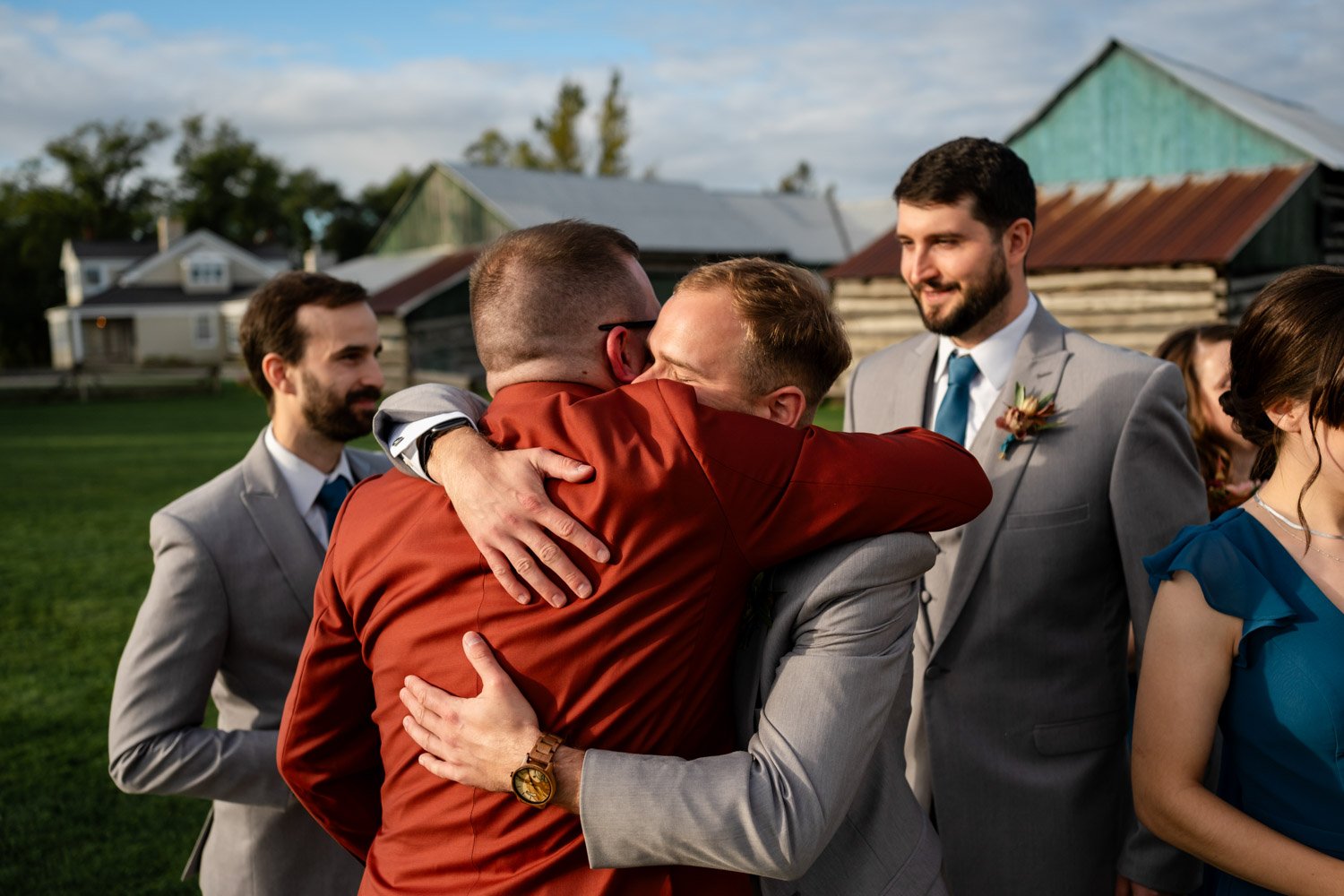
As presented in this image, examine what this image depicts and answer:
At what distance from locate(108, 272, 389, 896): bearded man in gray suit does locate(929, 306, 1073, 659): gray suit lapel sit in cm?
202

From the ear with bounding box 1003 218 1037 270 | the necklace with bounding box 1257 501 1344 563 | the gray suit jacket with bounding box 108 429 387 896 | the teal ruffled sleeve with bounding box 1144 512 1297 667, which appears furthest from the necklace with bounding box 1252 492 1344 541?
the gray suit jacket with bounding box 108 429 387 896

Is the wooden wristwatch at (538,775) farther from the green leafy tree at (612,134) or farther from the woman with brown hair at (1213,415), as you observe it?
the green leafy tree at (612,134)

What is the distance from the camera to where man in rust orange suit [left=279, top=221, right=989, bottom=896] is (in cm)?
186

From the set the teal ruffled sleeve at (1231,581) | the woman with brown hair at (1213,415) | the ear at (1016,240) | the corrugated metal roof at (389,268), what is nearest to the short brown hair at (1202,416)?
the woman with brown hair at (1213,415)

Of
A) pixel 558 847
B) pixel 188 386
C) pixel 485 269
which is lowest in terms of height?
pixel 188 386

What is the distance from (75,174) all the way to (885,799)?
9180 cm

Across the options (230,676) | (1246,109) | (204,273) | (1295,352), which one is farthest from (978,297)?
(204,273)

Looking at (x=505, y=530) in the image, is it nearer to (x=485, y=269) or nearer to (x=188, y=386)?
(x=485, y=269)

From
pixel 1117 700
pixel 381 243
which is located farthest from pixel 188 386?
pixel 1117 700

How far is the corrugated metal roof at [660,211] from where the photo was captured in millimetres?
39312

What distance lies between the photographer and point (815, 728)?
1.85 metres

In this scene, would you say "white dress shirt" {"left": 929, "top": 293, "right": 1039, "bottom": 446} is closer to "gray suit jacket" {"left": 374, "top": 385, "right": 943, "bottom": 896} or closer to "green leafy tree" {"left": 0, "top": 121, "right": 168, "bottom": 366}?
"gray suit jacket" {"left": 374, "top": 385, "right": 943, "bottom": 896}

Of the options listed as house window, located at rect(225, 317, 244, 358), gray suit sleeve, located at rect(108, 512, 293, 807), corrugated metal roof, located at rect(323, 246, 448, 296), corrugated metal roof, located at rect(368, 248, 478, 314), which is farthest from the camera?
house window, located at rect(225, 317, 244, 358)

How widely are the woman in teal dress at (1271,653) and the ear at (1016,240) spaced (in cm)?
129
